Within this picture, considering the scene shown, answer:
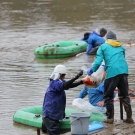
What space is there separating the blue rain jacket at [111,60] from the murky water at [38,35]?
1.83m

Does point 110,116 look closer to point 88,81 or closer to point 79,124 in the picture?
point 88,81

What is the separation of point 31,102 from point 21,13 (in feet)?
70.7

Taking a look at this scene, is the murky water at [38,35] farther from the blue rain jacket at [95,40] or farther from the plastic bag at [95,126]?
the plastic bag at [95,126]

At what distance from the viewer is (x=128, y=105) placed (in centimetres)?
951

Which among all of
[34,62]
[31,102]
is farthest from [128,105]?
[34,62]

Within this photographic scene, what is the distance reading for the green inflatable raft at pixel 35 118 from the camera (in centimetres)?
961

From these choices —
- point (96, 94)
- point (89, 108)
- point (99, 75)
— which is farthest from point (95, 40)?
point (99, 75)

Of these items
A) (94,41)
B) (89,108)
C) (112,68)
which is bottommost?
(89,108)

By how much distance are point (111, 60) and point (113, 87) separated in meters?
0.47

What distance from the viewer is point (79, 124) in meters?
8.67

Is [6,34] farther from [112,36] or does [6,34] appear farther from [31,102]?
[112,36]

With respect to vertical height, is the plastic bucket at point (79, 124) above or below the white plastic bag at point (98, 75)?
below

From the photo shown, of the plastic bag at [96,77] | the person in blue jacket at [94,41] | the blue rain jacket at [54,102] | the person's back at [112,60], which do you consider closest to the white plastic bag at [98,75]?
the plastic bag at [96,77]

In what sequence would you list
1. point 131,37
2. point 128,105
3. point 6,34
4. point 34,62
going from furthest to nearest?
point 6,34
point 131,37
point 34,62
point 128,105
